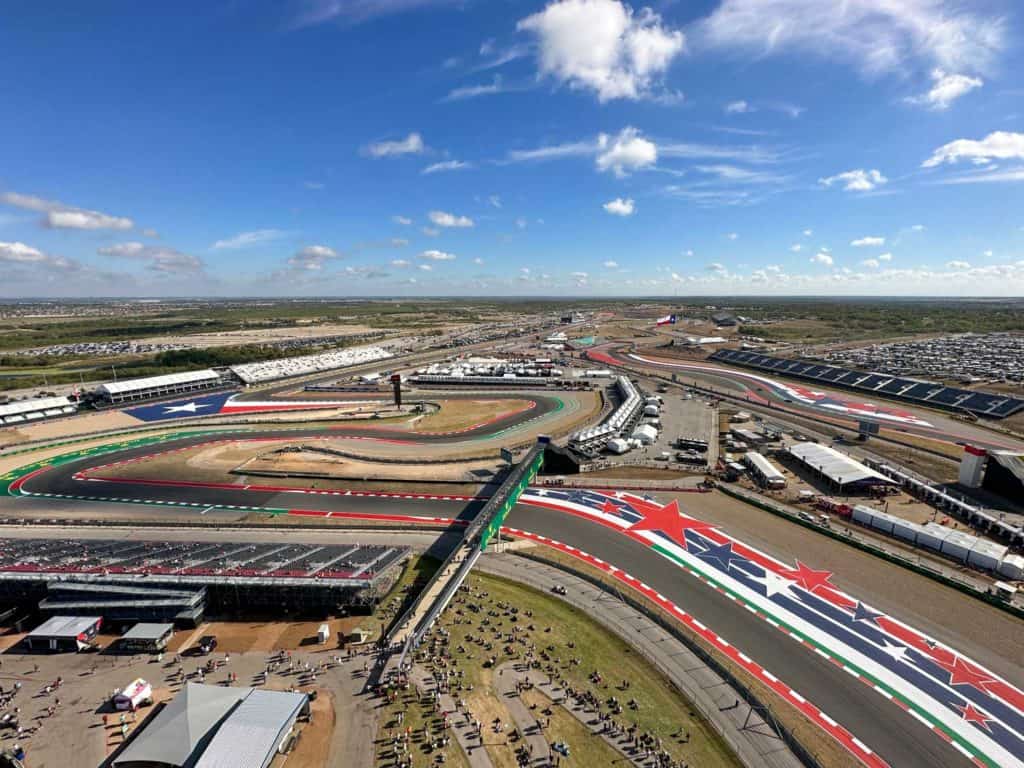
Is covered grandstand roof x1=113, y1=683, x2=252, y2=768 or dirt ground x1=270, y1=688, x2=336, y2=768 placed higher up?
covered grandstand roof x1=113, y1=683, x2=252, y2=768

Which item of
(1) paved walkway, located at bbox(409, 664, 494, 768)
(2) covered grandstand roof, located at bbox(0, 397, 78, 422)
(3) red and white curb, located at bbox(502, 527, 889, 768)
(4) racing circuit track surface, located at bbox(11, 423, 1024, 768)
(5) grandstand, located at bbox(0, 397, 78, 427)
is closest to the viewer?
(1) paved walkway, located at bbox(409, 664, 494, 768)

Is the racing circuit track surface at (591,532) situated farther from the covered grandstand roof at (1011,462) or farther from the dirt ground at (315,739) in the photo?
the covered grandstand roof at (1011,462)

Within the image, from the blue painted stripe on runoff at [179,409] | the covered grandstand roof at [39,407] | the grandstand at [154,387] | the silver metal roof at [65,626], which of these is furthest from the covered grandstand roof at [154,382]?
the silver metal roof at [65,626]

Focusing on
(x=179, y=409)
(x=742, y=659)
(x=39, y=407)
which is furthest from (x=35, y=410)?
(x=742, y=659)

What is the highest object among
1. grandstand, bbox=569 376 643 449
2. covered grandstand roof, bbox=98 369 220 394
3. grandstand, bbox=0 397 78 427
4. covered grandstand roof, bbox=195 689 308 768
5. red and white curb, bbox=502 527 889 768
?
covered grandstand roof, bbox=98 369 220 394

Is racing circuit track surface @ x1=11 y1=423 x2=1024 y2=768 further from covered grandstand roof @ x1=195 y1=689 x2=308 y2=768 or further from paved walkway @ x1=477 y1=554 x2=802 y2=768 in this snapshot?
covered grandstand roof @ x1=195 y1=689 x2=308 y2=768

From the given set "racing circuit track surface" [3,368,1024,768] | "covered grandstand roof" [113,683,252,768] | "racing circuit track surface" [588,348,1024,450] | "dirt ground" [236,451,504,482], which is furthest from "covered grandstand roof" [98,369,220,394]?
"racing circuit track surface" [588,348,1024,450]

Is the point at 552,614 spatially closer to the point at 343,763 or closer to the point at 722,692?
the point at 722,692
